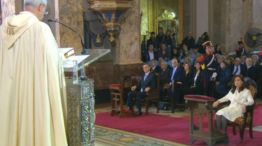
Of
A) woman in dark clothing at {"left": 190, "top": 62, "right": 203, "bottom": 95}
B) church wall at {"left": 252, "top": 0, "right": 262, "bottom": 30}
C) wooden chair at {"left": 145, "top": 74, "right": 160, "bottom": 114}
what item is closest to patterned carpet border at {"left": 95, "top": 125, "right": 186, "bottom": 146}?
wooden chair at {"left": 145, "top": 74, "right": 160, "bottom": 114}

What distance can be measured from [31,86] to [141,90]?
7.04m

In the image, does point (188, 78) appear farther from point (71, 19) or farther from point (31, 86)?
point (31, 86)

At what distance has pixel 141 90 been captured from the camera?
11.0 metres

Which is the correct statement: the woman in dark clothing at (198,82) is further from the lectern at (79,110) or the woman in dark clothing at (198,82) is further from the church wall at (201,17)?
the lectern at (79,110)

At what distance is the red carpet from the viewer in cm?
788

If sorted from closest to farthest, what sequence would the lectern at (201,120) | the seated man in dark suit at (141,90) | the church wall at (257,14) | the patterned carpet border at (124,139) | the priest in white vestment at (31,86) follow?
1. the priest in white vestment at (31,86)
2. the lectern at (201,120)
3. the patterned carpet border at (124,139)
4. the seated man in dark suit at (141,90)
5. the church wall at (257,14)

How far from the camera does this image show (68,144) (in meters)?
4.39

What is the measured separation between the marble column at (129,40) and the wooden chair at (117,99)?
2.00 metres

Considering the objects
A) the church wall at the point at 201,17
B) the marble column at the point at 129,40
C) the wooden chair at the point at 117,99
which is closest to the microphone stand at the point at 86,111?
the wooden chair at the point at 117,99

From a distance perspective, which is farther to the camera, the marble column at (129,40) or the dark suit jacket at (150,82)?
the marble column at (129,40)

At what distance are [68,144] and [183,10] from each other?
1505cm

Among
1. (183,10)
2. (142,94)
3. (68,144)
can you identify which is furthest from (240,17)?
(68,144)

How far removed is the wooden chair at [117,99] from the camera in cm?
1061

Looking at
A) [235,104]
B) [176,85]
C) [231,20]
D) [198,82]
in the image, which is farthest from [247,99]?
[231,20]
